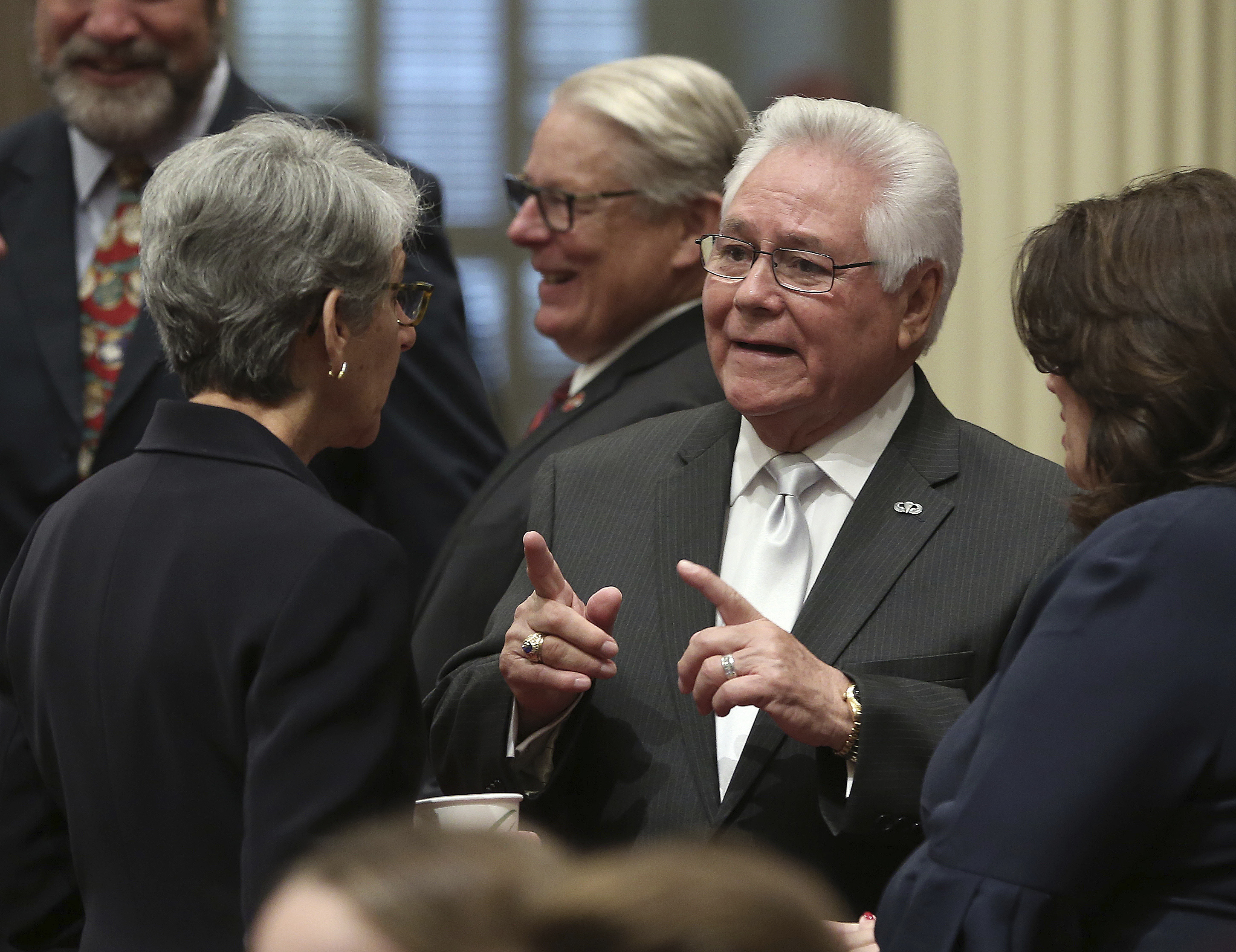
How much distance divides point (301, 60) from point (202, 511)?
3.85 meters

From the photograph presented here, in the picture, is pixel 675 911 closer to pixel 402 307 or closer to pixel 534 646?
pixel 534 646

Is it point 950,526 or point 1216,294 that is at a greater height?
point 1216,294

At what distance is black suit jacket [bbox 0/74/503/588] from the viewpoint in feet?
11.3

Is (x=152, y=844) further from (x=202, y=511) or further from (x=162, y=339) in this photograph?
(x=162, y=339)

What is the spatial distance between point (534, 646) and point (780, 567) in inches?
17.7

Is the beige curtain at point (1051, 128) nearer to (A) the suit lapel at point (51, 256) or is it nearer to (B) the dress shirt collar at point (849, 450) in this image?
(B) the dress shirt collar at point (849, 450)

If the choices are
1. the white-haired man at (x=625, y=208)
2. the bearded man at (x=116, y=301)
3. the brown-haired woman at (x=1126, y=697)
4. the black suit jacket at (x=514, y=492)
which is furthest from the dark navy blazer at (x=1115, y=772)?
the bearded man at (x=116, y=301)

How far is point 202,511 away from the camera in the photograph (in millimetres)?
1788

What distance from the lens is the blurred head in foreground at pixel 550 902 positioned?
0.93 metres

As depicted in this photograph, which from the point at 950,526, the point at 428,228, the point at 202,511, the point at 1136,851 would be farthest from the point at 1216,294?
the point at 428,228

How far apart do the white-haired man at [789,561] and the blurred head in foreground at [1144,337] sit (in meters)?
0.51

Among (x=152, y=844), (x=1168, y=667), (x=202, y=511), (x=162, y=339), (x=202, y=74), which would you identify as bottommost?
(x=152, y=844)

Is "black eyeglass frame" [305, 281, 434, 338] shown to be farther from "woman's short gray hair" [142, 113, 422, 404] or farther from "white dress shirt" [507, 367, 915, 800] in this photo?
"white dress shirt" [507, 367, 915, 800]

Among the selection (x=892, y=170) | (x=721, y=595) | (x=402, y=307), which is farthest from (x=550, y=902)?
(x=892, y=170)
